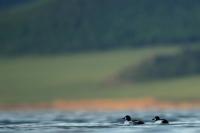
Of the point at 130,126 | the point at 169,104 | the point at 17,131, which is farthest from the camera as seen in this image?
the point at 169,104

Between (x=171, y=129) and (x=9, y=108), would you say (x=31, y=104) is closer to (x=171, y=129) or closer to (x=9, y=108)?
(x=9, y=108)

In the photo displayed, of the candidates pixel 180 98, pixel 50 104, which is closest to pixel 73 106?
pixel 50 104

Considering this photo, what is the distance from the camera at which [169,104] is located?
19062cm

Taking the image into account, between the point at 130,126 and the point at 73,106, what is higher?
the point at 73,106

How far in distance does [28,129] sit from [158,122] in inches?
521

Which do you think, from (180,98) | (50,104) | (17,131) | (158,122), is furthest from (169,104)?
(17,131)

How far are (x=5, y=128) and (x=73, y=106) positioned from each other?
9770cm

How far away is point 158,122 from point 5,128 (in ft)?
46.1

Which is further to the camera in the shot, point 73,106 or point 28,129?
point 73,106

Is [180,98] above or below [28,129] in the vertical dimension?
above

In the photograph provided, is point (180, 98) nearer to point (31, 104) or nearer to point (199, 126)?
point (31, 104)

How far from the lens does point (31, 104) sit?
196m

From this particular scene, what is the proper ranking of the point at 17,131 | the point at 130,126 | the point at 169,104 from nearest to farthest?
the point at 17,131
the point at 130,126
the point at 169,104

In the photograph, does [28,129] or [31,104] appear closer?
[28,129]
